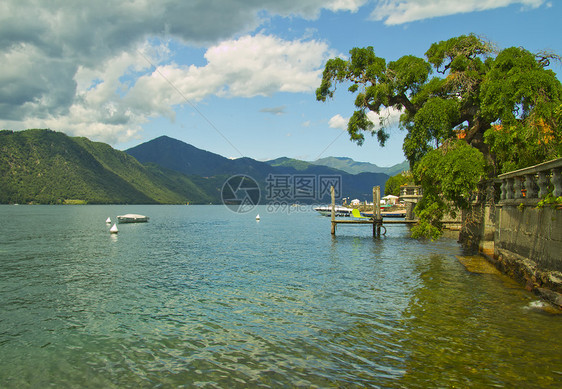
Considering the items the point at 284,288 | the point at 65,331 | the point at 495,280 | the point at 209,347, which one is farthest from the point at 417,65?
the point at 65,331

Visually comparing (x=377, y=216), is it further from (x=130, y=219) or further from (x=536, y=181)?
(x=130, y=219)

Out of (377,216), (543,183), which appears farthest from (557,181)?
(377,216)

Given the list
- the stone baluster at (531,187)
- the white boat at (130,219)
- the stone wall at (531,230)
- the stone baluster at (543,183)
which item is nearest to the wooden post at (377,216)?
the stone wall at (531,230)

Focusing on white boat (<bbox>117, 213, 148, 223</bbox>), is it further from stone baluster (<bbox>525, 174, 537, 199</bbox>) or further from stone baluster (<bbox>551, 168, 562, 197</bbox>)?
stone baluster (<bbox>551, 168, 562, 197</bbox>)

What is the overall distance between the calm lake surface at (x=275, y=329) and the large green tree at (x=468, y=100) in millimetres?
7268

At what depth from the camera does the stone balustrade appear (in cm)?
1182

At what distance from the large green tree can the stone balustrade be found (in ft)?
7.40

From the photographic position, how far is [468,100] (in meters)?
24.0

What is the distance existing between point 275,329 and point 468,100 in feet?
67.1

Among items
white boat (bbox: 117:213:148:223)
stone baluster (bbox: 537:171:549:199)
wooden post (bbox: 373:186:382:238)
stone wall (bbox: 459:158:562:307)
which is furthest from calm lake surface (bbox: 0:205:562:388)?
white boat (bbox: 117:213:148:223)

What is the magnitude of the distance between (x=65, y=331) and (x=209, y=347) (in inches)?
198

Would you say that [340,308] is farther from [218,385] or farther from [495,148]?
[495,148]

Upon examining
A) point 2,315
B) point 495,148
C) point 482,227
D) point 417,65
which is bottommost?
point 2,315

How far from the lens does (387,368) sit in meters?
8.41
